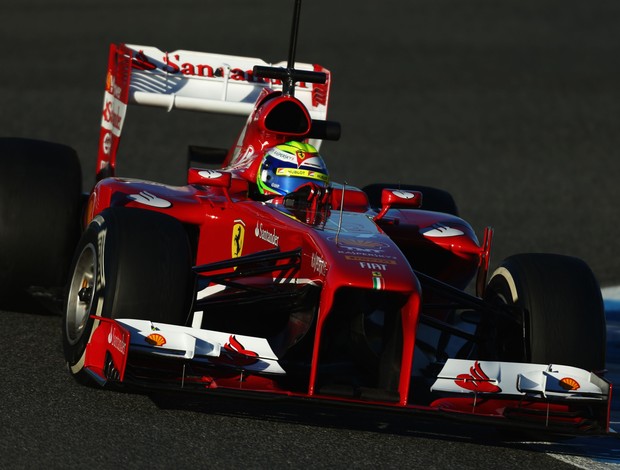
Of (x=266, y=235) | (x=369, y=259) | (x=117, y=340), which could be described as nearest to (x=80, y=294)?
(x=117, y=340)

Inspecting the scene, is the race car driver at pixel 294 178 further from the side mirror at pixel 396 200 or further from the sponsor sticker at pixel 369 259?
the sponsor sticker at pixel 369 259

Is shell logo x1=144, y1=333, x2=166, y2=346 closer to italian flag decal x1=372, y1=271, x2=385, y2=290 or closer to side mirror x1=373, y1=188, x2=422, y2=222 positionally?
italian flag decal x1=372, y1=271, x2=385, y2=290

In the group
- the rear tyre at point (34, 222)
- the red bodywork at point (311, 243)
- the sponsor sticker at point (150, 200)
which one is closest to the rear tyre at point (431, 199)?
the red bodywork at point (311, 243)

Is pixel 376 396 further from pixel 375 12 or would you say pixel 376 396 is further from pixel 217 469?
pixel 375 12

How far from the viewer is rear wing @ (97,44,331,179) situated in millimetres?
9219

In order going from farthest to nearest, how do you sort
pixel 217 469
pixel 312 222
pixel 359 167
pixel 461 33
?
1. pixel 461 33
2. pixel 359 167
3. pixel 312 222
4. pixel 217 469

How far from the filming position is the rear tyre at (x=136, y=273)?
19.4 feet

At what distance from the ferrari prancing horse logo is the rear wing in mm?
2159

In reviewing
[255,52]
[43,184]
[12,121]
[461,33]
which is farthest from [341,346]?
[461,33]

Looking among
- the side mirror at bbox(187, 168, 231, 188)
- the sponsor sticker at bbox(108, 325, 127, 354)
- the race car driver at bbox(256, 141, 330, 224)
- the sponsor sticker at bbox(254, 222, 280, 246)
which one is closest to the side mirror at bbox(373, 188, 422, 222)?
the race car driver at bbox(256, 141, 330, 224)

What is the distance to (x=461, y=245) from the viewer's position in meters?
7.49

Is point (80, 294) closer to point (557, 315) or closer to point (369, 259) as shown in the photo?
point (369, 259)

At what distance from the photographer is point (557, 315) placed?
6.21 m

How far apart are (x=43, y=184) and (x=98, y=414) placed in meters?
2.07
